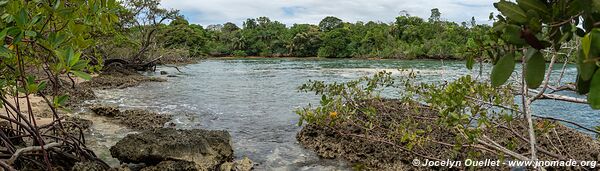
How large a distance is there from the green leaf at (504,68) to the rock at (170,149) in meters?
4.56

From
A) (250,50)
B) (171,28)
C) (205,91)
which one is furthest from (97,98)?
(250,50)

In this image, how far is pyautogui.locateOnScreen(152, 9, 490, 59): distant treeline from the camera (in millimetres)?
54094

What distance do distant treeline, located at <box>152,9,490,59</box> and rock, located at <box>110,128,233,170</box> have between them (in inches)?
1850

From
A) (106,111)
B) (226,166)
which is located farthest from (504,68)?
(106,111)

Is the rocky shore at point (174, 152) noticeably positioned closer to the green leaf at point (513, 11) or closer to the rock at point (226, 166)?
the rock at point (226, 166)

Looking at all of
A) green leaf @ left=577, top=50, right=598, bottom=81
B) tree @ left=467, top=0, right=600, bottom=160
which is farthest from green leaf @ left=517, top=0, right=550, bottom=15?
green leaf @ left=577, top=50, right=598, bottom=81

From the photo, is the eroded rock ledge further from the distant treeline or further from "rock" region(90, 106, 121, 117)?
the distant treeline

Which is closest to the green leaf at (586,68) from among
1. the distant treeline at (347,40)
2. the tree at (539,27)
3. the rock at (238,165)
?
the tree at (539,27)

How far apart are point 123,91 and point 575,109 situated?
41.4 ft

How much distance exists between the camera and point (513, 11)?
106 cm

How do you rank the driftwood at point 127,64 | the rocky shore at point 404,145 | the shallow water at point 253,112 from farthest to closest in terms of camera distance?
the driftwood at point 127,64 → the shallow water at point 253,112 → the rocky shore at point 404,145

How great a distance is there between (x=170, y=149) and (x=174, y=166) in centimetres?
38

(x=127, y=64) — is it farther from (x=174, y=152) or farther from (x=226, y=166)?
(x=226, y=166)

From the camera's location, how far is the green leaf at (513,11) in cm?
105
